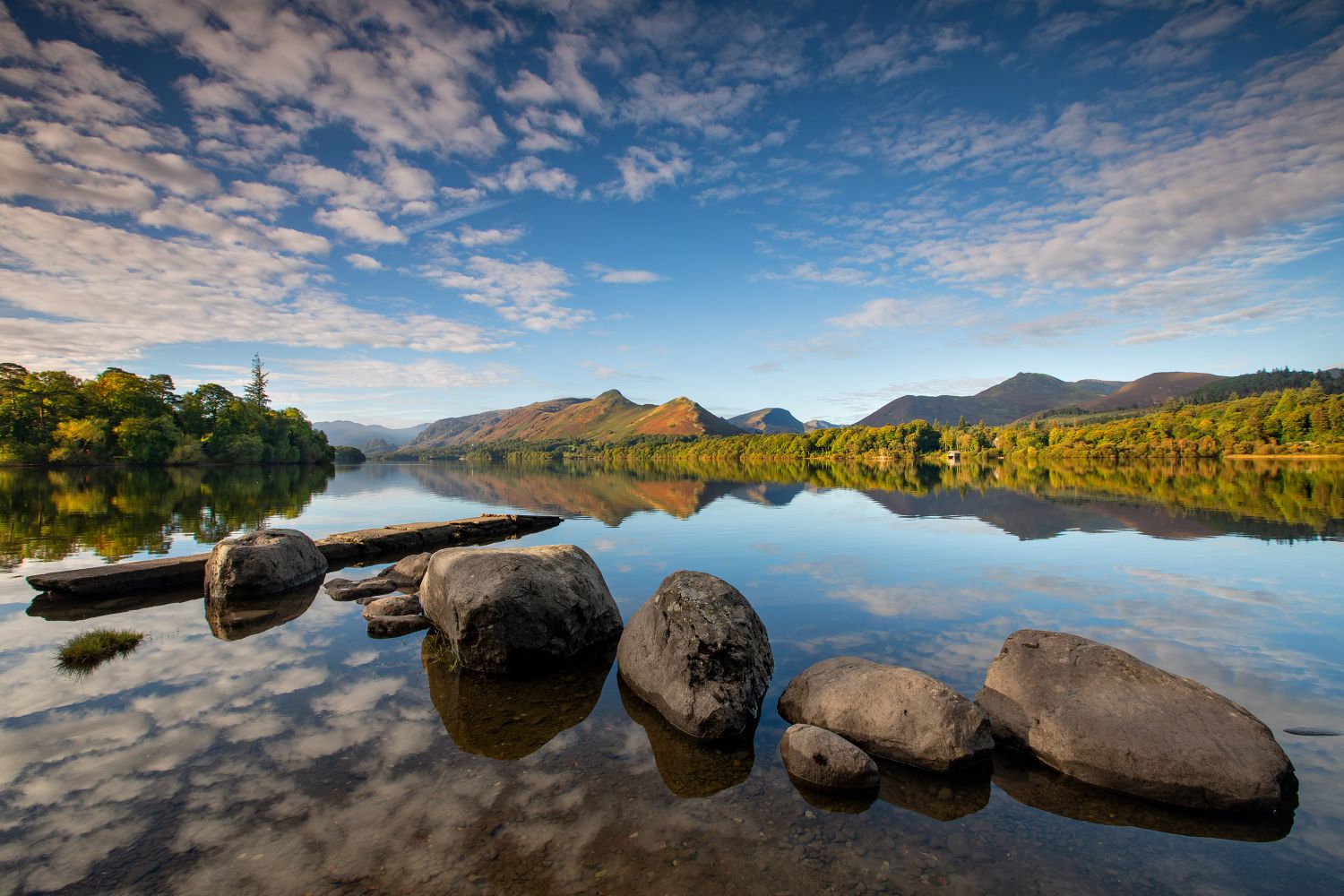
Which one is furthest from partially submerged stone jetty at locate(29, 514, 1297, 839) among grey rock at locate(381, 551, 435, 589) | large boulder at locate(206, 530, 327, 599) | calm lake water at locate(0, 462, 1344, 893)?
grey rock at locate(381, 551, 435, 589)

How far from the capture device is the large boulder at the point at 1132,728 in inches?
335

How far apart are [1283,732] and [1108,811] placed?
5661 millimetres

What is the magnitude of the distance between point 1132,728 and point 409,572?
23544mm

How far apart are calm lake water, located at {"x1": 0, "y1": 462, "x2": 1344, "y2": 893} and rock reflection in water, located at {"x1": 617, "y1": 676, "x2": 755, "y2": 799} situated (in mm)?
64

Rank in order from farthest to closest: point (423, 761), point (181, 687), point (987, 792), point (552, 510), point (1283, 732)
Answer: point (552, 510)
point (181, 687)
point (1283, 732)
point (423, 761)
point (987, 792)

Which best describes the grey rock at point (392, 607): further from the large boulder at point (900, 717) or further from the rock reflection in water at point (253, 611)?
the large boulder at point (900, 717)

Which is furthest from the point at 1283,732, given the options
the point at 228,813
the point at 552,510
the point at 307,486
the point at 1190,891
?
the point at 307,486

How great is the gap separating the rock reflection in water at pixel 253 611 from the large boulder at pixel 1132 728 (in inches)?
780

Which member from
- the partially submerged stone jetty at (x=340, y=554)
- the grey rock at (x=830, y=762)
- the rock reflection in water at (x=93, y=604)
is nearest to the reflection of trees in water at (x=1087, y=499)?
the partially submerged stone jetty at (x=340, y=554)

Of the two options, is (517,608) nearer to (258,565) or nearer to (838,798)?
(838,798)

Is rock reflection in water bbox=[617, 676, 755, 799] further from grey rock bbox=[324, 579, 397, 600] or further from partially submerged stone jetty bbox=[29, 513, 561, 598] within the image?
partially submerged stone jetty bbox=[29, 513, 561, 598]

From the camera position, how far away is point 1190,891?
6.91 meters

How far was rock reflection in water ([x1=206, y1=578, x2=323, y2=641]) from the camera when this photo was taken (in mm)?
16891

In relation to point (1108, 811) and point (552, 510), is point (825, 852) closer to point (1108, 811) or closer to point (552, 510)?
point (1108, 811)
